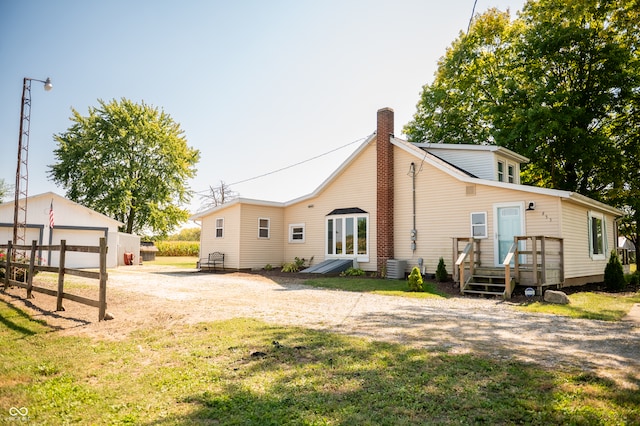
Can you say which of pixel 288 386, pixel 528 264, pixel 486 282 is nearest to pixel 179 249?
pixel 486 282

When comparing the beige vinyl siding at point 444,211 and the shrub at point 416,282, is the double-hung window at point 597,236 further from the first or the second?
the shrub at point 416,282

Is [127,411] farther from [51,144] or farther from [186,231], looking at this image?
[186,231]

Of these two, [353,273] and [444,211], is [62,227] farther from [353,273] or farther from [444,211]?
[444,211]

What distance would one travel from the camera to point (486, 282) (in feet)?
44.8

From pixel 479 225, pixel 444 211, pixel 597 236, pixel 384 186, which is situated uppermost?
pixel 384 186

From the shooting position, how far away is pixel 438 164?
16938mm

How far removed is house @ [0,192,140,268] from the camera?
2314cm

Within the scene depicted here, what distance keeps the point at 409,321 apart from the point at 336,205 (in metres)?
13.3

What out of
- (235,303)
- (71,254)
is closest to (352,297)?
(235,303)

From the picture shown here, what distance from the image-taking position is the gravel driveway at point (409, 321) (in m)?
5.56

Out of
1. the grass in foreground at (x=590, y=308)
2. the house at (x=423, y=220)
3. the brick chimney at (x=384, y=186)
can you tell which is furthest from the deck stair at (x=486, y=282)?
the brick chimney at (x=384, y=186)

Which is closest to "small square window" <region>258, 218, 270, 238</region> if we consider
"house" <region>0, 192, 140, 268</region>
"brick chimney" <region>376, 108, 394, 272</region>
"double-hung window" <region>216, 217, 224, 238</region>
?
"double-hung window" <region>216, 217, 224, 238</region>

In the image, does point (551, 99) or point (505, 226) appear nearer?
point (505, 226)

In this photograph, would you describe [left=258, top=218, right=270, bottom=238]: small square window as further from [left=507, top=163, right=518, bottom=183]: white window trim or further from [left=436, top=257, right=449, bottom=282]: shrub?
[left=507, top=163, right=518, bottom=183]: white window trim
